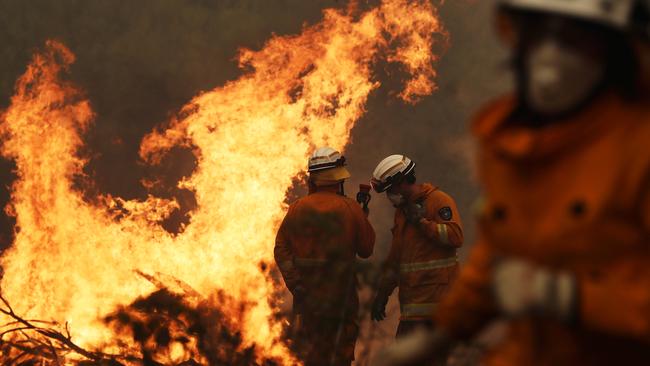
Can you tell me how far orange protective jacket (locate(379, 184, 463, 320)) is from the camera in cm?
748

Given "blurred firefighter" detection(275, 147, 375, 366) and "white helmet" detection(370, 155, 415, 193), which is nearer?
"blurred firefighter" detection(275, 147, 375, 366)

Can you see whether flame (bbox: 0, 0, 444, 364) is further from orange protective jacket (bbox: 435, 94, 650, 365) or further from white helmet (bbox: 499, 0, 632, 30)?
white helmet (bbox: 499, 0, 632, 30)

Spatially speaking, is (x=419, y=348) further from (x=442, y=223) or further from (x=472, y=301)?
(x=442, y=223)

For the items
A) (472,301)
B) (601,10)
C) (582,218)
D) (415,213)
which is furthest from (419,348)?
(415,213)

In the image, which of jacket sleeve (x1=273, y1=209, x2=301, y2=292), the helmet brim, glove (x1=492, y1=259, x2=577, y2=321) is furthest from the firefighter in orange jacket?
glove (x1=492, y1=259, x2=577, y2=321)

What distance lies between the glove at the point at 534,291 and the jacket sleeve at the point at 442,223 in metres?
5.33

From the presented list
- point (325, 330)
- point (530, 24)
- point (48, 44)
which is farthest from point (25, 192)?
point (530, 24)

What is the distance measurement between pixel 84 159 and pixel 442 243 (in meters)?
4.78

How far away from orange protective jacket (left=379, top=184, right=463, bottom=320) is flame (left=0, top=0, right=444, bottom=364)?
1226 millimetres

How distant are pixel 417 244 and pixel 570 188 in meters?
5.54

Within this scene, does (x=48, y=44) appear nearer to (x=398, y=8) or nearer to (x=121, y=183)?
(x=121, y=183)

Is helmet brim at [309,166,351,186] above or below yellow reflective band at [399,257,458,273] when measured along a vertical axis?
above

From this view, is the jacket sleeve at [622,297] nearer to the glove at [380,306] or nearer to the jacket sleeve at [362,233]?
the jacket sleeve at [362,233]

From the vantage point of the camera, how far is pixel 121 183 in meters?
11.0
